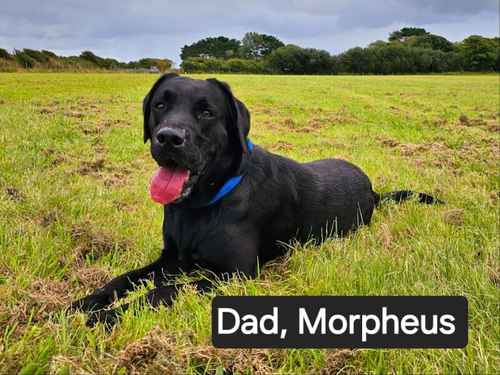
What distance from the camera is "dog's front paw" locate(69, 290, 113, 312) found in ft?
8.41

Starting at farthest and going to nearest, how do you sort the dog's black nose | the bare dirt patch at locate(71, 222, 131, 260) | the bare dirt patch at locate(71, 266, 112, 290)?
1. the bare dirt patch at locate(71, 222, 131, 260)
2. the bare dirt patch at locate(71, 266, 112, 290)
3. the dog's black nose

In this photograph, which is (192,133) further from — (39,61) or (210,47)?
(210,47)

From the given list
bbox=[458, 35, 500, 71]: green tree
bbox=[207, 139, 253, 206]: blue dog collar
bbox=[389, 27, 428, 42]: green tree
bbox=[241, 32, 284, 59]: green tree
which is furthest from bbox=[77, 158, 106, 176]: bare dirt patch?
bbox=[389, 27, 428, 42]: green tree

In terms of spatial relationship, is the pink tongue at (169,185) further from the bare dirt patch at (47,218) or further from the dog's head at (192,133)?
the bare dirt patch at (47,218)

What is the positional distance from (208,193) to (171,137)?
52cm

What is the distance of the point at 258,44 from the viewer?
380 feet

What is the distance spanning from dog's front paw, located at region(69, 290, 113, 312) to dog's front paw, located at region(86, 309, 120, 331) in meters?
0.13

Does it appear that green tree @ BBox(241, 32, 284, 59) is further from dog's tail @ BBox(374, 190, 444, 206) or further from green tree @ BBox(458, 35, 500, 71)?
dog's tail @ BBox(374, 190, 444, 206)

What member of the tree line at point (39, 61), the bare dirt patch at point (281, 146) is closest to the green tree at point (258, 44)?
the tree line at point (39, 61)

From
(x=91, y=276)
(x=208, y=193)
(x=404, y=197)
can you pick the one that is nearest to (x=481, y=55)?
(x=404, y=197)

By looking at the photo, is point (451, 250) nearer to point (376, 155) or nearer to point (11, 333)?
point (11, 333)

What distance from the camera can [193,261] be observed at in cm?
315

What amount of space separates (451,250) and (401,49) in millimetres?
91029

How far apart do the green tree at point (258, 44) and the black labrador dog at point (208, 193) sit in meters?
113
